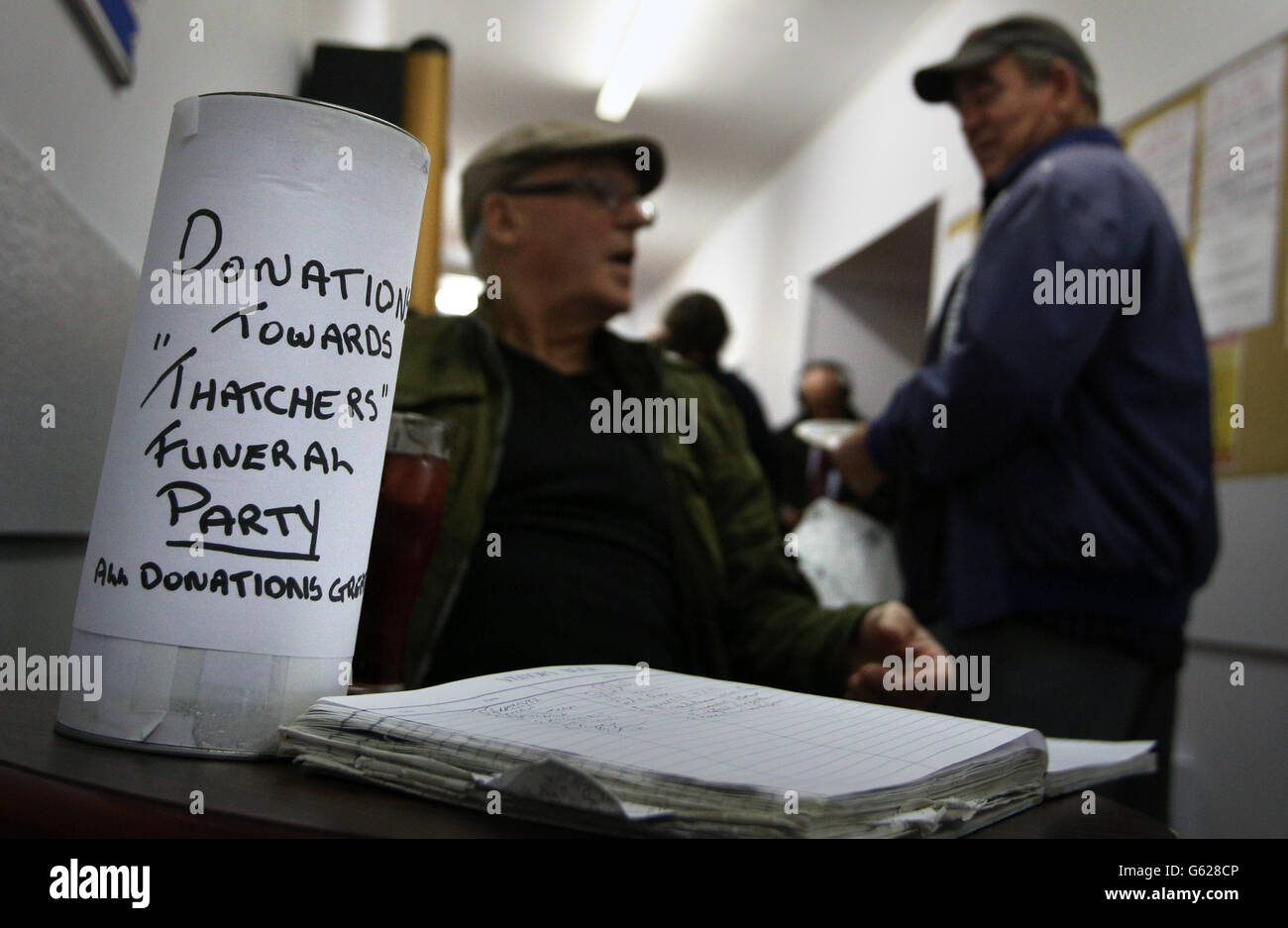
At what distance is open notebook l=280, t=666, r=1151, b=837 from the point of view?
318 millimetres

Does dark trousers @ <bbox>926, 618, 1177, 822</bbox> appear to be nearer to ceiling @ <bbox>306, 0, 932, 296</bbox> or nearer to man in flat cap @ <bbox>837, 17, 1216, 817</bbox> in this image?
man in flat cap @ <bbox>837, 17, 1216, 817</bbox>

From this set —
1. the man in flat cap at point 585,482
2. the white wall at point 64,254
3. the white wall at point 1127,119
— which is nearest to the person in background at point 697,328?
the white wall at point 1127,119

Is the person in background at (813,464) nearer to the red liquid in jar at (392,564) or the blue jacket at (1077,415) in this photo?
the blue jacket at (1077,415)

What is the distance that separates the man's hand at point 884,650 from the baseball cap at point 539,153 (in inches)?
28.4

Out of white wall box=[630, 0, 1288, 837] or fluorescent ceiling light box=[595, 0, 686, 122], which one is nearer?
white wall box=[630, 0, 1288, 837]

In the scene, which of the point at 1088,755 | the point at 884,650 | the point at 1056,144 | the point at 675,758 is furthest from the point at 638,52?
the point at 675,758

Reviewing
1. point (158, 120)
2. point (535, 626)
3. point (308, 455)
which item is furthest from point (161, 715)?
point (535, 626)

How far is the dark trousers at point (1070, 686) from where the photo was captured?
1260mm

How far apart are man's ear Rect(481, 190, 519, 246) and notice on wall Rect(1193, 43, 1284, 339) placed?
1.50 m

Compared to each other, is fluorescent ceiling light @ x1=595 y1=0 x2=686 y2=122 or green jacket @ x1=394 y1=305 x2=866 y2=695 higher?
fluorescent ceiling light @ x1=595 y1=0 x2=686 y2=122

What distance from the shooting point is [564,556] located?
3.46ft

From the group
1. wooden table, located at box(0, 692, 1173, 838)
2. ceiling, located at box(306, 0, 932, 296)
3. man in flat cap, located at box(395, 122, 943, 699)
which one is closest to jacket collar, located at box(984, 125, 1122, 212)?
man in flat cap, located at box(395, 122, 943, 699)

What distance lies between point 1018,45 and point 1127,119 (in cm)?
129

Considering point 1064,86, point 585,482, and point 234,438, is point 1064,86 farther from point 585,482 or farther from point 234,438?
point 234,438
